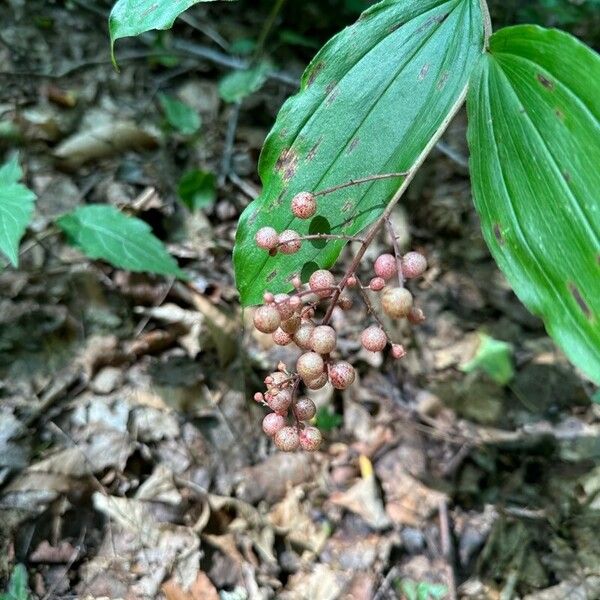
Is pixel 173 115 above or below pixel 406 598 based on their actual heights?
above

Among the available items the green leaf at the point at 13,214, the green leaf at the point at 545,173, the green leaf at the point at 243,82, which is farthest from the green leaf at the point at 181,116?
the green leaf at the point at 545,173

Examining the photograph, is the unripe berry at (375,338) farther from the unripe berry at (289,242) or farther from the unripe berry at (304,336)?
the unripe berry at (289,242)

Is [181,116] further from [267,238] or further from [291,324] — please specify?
[291,324]

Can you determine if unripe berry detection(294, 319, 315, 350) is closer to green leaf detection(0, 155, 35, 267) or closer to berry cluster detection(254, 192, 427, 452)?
berry cluster detection(254, 192, 427, 452)

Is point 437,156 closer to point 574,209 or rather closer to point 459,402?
point 459,402

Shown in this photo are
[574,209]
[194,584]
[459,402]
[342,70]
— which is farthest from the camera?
[459,402]

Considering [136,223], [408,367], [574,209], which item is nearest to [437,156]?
[408,367]
